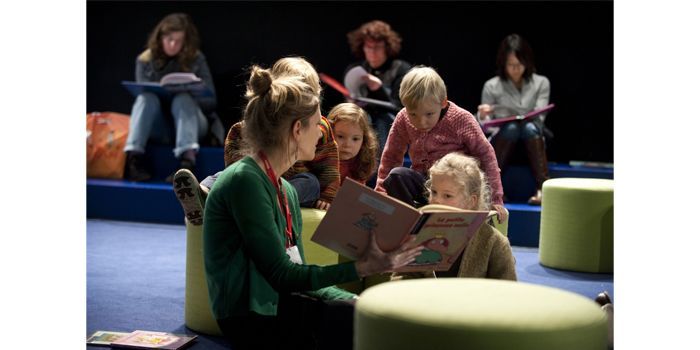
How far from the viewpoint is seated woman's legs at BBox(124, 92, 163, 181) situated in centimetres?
693

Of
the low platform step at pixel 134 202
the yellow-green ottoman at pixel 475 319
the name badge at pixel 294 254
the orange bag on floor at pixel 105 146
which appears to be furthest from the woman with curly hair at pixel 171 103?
the yellow-green ottoman at pixel 475 319

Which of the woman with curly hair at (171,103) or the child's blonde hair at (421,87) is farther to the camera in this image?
the woman with curly hair at (171,103)

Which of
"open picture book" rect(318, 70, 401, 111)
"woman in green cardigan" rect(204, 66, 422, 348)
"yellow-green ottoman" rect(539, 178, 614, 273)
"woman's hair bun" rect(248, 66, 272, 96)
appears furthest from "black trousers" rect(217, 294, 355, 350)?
"open picture book" rect(318, 70, 401, 111)

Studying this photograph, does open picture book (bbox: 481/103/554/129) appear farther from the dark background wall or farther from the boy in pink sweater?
the boy in pink sweater

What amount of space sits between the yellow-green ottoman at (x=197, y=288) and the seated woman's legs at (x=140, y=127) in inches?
129

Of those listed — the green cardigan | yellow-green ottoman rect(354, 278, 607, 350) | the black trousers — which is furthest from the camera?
the black trousers

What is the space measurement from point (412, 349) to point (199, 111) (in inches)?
199

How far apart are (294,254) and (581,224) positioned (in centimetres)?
285

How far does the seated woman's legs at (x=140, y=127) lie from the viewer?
6926 millimetres

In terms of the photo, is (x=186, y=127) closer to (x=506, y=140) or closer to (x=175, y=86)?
(x=175, y=86)

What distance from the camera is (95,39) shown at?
26.2ft

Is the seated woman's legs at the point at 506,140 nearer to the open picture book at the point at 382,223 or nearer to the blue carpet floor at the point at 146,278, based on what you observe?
the blue carpet floor at the point at 146,278
